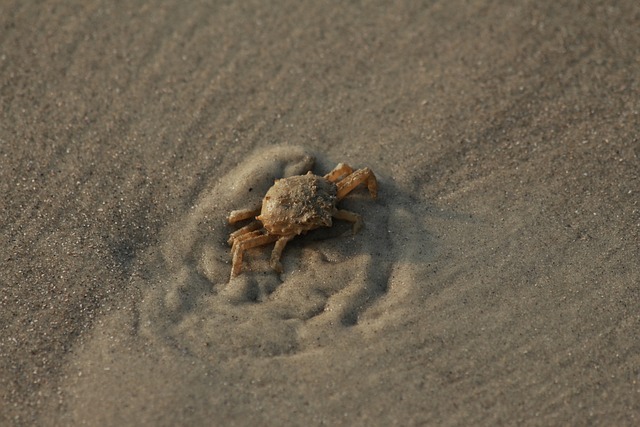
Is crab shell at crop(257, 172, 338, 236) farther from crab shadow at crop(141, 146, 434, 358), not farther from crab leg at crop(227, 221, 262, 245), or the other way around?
crab shadow at crop(141, 146, 434, 358)

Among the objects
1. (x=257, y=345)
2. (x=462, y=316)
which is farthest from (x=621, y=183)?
(x=257, y=345)

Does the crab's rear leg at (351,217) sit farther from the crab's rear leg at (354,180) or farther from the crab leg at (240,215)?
the crab leg at (240,215)

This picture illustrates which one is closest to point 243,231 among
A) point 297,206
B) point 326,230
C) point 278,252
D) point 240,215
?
point 240,215

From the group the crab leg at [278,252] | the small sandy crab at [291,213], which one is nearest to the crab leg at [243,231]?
the small sandy crab at [291,213]

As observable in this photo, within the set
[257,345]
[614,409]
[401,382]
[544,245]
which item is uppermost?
[257,345]

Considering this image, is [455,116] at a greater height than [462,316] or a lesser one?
greater

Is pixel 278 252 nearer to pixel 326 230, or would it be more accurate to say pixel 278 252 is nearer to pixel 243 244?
pixel 243 244

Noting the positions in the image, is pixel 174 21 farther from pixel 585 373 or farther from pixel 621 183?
pixel 585 373
